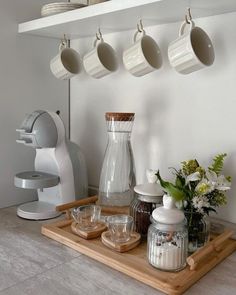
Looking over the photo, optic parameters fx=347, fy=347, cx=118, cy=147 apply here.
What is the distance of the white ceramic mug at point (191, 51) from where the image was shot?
2.75 ft

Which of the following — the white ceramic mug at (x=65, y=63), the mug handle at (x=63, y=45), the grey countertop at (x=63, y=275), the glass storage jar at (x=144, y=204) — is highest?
the mug handle at (x=63, y=45)

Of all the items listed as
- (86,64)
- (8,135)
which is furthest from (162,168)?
(8,135)

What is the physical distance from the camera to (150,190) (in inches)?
34.6

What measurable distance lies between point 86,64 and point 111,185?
1.28 feet

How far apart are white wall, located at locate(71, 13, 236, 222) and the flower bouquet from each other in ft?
0.45

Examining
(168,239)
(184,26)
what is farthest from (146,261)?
(184,26)

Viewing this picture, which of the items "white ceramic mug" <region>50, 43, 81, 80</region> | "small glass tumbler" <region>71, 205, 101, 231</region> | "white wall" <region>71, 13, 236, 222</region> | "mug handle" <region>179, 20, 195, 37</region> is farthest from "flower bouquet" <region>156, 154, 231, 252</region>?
"white ceramic mug" <region>50, 43, 81, 80</region>

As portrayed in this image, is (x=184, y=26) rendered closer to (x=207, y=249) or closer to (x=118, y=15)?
(x=118, y=15)

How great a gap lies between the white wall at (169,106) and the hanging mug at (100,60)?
0.07 meters

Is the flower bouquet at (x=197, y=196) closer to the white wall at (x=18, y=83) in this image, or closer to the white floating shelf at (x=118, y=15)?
the white floating shelf at (x=118, y=15)

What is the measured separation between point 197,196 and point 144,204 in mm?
148

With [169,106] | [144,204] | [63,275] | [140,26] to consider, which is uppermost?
[140,26]

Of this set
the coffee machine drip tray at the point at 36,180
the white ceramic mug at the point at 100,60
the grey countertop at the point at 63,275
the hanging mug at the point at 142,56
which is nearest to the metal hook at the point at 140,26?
the hanging mug at the point at 142,56

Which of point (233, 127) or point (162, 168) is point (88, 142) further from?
point (233, 127)
